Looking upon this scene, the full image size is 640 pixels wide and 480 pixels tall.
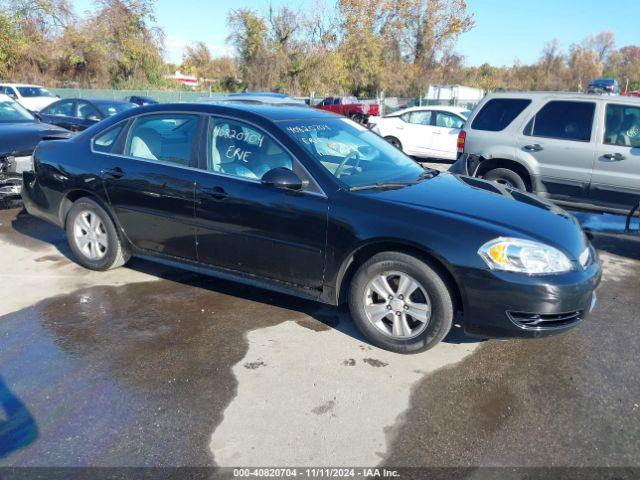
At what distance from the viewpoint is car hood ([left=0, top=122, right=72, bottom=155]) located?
699 centimetres

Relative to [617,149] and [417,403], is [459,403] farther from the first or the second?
[617,149]

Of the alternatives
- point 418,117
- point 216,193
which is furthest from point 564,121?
point 418,117

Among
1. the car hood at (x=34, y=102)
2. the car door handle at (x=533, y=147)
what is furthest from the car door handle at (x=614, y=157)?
the car hood at (x=34, y=102)

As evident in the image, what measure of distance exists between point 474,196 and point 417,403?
1.66m

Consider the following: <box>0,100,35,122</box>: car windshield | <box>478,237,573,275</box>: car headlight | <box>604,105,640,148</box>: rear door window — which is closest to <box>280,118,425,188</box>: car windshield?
<box>478,237,573,275</box>: car headlight

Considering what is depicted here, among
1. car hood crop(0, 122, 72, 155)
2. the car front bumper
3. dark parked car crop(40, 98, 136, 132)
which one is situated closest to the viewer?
the car front bumper

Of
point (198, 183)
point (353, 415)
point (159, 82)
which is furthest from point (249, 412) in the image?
point (159, 82)

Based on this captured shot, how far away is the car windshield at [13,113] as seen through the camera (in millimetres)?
8312

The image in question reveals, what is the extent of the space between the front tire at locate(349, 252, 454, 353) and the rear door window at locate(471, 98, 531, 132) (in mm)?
5042

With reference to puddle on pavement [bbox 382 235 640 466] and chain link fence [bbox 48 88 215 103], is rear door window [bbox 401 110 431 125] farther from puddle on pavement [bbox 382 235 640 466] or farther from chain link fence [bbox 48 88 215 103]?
A: chain link fence [bbox 48 88 215 103]

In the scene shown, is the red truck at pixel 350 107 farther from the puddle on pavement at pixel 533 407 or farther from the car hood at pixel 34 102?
the puddle on pavement at pixel 533 407

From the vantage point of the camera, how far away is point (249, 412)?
307cm

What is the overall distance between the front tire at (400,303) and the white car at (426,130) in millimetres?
10211

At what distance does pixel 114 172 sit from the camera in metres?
4.81
